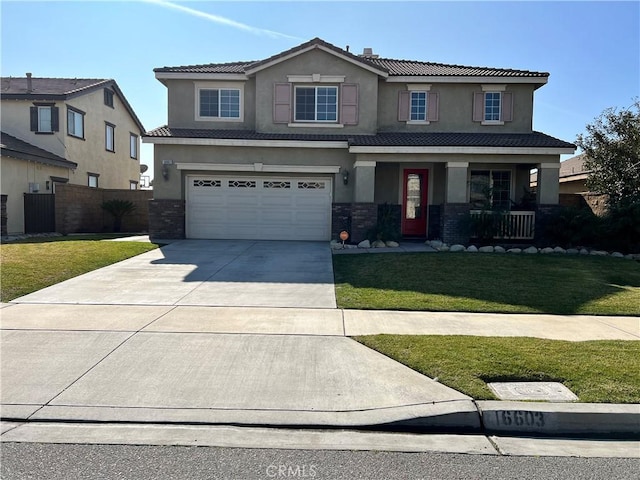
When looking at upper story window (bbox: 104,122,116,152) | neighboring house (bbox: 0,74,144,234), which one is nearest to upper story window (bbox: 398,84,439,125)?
neighboring house (bbox: 0,74,144,234)

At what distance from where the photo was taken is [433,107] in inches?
712

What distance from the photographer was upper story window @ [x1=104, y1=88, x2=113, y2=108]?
88.8 ft

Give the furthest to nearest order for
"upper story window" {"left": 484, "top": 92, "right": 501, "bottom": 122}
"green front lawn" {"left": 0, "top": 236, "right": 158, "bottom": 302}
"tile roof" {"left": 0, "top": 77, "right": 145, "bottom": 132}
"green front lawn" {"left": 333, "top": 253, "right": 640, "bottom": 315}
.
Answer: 1. "tile roof" {"left": 0, "top": 77, "right": 145, "bottom": 132}
2. "upper story window" {"left": 484, "top": 92, "right": 501, "bottom": 122}
3. "green front lawn" {"left": 0, "top": 236, "right": 158, "bottom": 302}
4. "green front lawn" {"left": 333, "top": 253, "right": 640, "bottom": 315}

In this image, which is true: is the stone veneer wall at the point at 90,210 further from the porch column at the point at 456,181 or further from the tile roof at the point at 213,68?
the porch column at the point at 456,181

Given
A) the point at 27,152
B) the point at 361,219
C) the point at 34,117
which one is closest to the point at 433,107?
the point at 361,219

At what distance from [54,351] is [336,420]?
3.70 metres

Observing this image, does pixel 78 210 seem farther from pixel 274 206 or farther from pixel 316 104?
pixel 316 104

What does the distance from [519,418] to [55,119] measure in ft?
80.8

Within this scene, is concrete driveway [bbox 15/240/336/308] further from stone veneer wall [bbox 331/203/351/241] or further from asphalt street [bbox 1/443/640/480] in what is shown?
asphalt street [bbox 1/443/640/480]

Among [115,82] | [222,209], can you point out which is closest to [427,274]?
[222,209]

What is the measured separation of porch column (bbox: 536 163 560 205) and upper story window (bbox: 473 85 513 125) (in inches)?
120

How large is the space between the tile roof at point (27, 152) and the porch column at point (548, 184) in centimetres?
2019

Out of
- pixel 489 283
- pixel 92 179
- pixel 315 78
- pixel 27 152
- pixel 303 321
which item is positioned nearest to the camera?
pixel 303 321

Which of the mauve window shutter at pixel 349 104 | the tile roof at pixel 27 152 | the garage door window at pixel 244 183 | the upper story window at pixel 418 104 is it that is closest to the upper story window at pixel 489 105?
the upper story window at pixel 418 104
